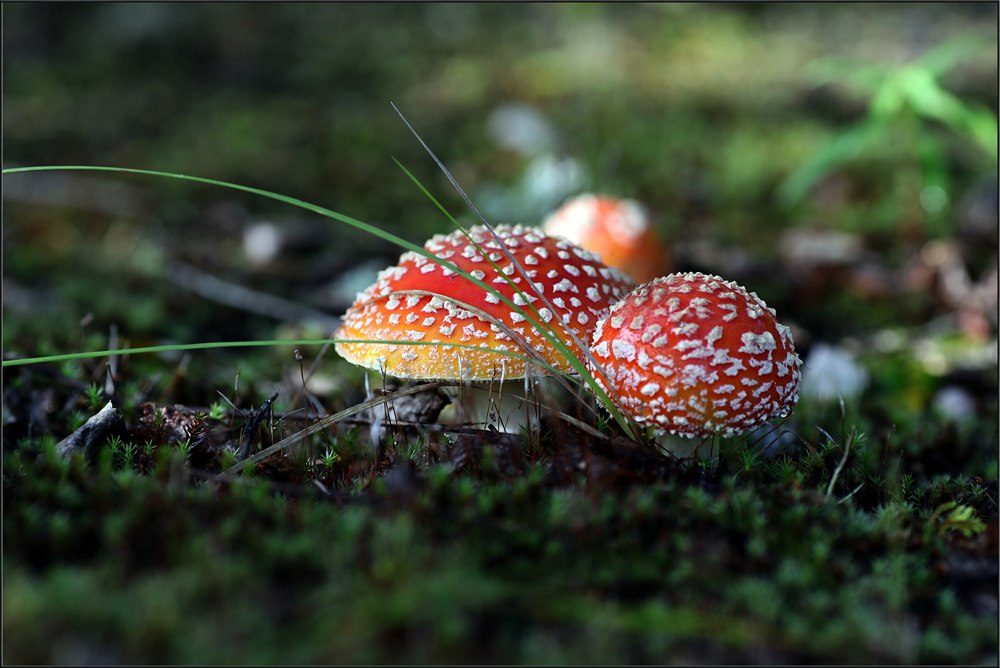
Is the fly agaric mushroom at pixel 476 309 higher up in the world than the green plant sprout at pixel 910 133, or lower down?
lower down

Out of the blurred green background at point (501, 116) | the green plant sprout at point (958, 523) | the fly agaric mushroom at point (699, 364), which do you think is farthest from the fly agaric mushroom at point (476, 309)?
the blurred green background at point (501, 116)

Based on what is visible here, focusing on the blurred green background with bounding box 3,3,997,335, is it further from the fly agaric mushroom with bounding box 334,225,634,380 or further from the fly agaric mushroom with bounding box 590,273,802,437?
the fly agaric mushroom with bounding box 590,273,802,437

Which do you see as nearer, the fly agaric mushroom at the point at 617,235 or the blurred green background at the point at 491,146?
the fly agaric mushroom at the point at 617,235

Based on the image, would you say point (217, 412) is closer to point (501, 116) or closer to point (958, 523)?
point (958, 523)

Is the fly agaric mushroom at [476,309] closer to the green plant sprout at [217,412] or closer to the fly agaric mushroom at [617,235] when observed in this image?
the green plant sprout at [217,412]

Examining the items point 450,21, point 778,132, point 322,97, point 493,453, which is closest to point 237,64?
point 322,97

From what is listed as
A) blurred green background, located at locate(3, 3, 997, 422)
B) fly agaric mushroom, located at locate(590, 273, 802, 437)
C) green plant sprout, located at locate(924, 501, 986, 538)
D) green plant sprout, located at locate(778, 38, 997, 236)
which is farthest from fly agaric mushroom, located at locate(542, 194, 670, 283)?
green plant sprout, located at locate(924, 501, 986, 538)
